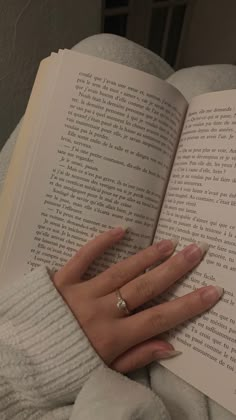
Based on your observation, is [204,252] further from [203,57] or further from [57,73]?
[203,57]

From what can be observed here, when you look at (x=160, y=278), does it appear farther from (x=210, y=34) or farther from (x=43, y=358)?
(x=210, y=34)

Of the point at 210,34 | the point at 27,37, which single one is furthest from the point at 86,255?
the point at 210,34

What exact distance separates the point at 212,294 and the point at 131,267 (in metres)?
0.08

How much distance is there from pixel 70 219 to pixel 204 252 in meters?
0.13

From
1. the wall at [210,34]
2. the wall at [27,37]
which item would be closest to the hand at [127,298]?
the wall at [27,37]

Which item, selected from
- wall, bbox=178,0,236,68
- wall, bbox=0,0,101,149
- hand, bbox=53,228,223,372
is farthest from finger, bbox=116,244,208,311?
wall, bbox=178,0,236,68

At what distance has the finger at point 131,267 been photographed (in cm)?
43

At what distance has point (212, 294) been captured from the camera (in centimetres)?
39

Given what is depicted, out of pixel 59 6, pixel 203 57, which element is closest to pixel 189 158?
pixel 59 6

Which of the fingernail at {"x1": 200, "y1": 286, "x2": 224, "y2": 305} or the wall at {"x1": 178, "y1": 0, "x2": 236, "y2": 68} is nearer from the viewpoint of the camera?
the fingernail at {"x1": 200, "y1": 286, "x2": 224, "y2": 305}

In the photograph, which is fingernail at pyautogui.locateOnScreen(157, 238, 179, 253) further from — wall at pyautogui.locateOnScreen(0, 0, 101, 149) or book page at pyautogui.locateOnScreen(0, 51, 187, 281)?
wall at pyautogui.locateOnScreen(0, 0, 101, 149)

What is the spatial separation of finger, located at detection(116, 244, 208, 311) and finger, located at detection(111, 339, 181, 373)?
0.13ft

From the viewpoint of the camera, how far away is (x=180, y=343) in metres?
0.42

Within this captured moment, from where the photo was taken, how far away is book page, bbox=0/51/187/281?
1.43ft
